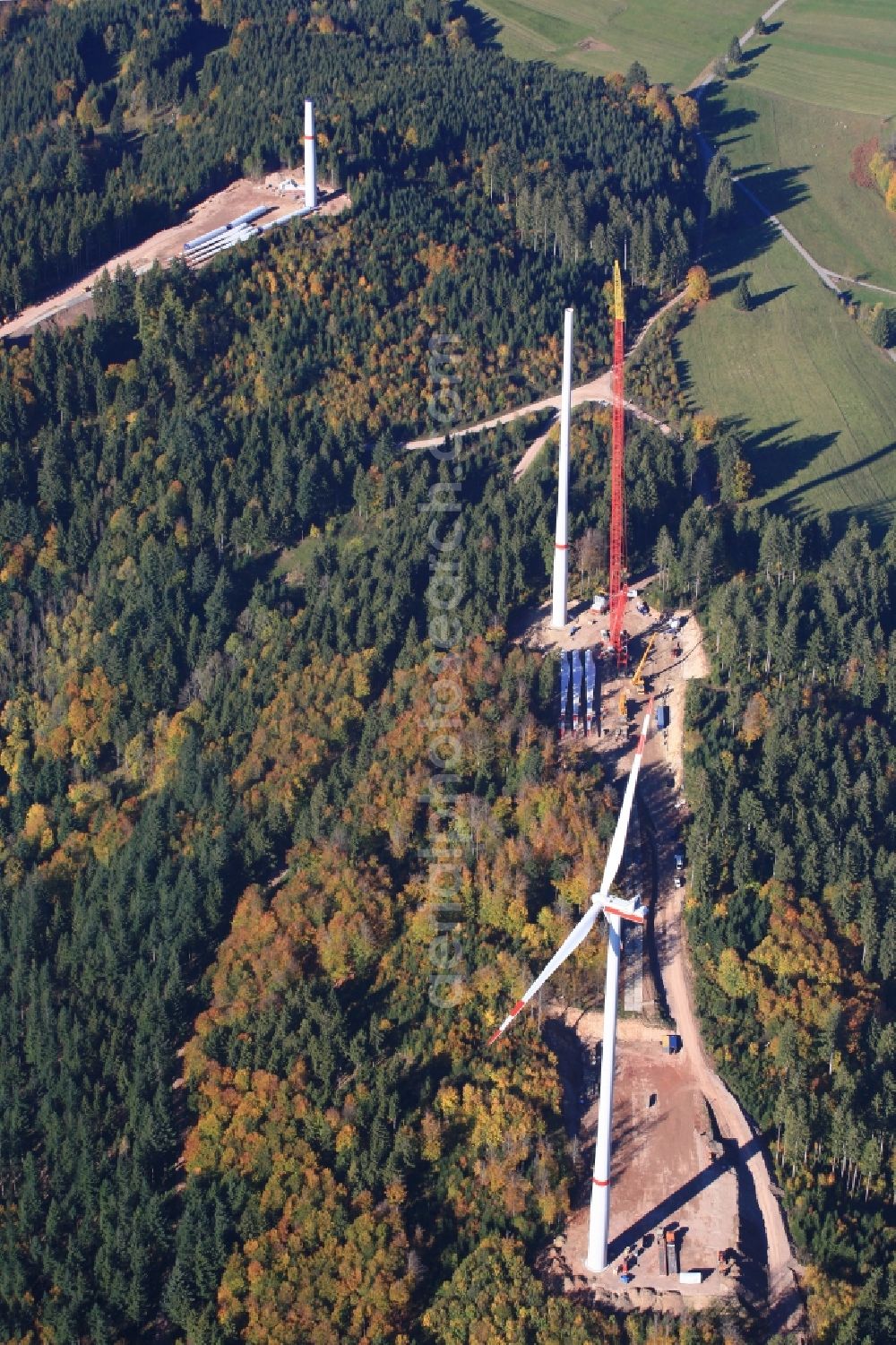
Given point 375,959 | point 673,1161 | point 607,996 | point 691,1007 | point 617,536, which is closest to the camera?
point 607,996

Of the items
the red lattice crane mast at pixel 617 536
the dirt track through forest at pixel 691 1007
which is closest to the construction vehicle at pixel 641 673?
the red lattice crane mast at pixel 617 536

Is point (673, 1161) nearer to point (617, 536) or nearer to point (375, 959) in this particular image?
point (375, 959)

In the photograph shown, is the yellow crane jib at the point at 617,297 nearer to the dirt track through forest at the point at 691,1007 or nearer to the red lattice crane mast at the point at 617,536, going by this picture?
the red lattice crane mast at the point at 617,536

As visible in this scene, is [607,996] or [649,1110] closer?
[607,996]

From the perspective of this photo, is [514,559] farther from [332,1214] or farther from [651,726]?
[332,1214]

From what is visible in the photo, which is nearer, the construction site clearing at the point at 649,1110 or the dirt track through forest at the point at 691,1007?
the dirt track through forest at the point at 691,1007

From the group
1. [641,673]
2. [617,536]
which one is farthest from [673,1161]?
[617,536]
